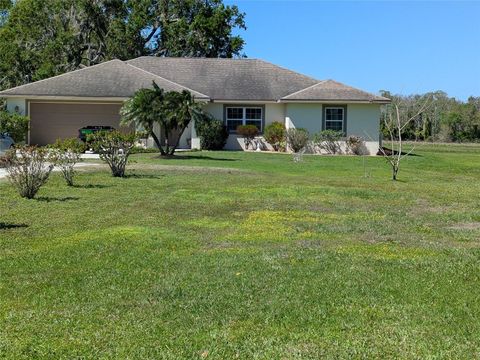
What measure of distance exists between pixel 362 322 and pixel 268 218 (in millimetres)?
6293

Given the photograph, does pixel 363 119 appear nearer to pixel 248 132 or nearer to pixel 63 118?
pixel 248 132

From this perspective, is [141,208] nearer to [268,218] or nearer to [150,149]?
[268,218]

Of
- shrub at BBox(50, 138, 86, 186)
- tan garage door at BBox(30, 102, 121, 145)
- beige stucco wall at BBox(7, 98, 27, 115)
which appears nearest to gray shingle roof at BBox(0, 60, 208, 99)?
beige stucco wall at BBox(7, 98, 27, 115)

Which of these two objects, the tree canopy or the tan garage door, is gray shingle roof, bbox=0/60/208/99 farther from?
the tree canopy

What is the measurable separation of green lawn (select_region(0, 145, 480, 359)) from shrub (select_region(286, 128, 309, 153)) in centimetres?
2160

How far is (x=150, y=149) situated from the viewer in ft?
115

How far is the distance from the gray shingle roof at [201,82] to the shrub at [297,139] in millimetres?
1941

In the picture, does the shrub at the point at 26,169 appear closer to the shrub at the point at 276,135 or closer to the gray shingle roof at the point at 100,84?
the gray shingle roof at the point at 100,84

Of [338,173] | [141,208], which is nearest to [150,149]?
[338,173]

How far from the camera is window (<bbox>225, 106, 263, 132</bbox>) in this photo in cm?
3809

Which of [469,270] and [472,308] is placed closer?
[472,308]

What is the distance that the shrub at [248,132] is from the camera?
3731 cm

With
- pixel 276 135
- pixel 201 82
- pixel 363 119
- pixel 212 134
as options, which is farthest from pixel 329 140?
pixel 201 82

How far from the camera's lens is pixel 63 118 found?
37344 millimetres
